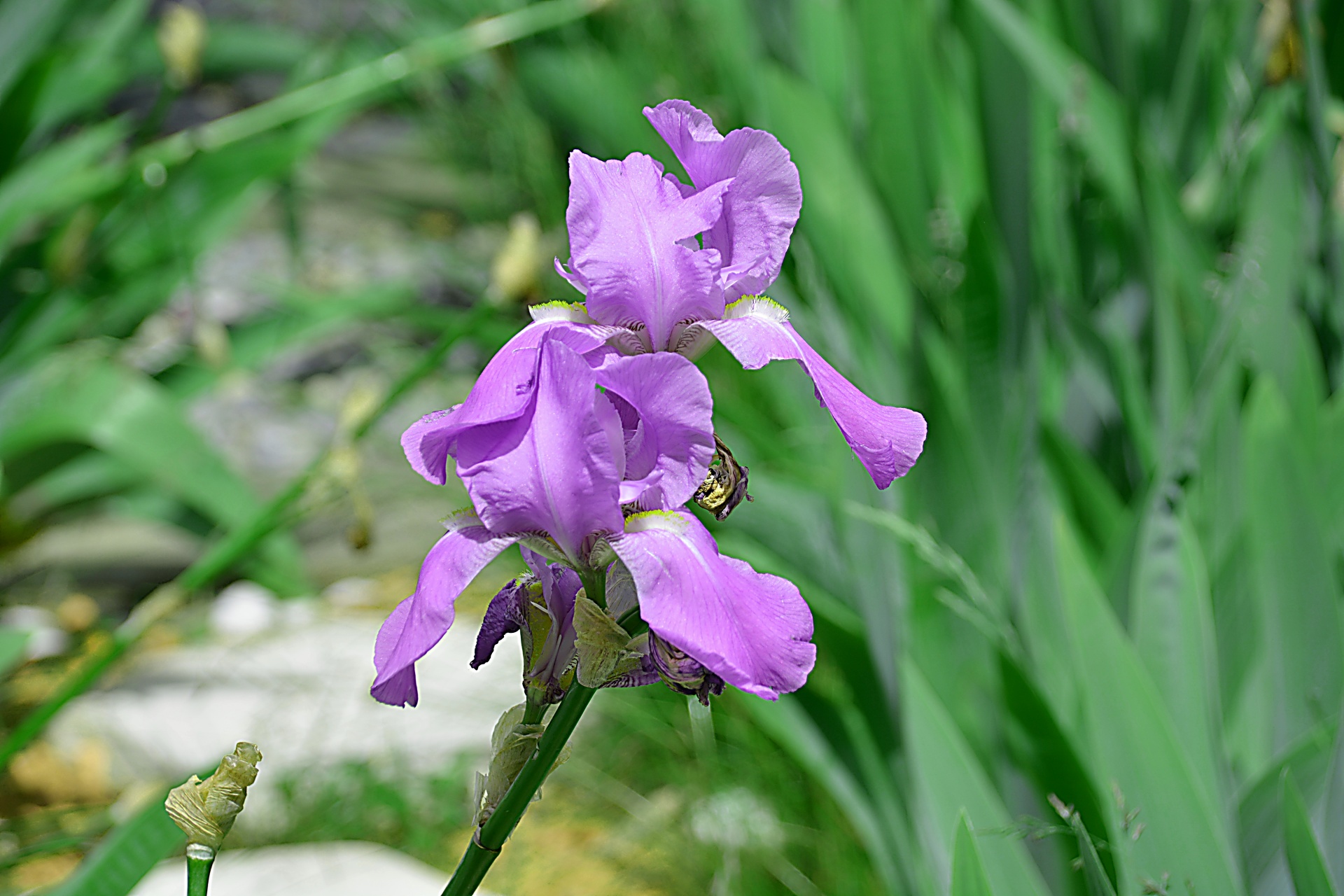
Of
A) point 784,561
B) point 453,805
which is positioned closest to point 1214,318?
point 784,561

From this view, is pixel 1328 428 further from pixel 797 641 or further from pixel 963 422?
pixel 797 641

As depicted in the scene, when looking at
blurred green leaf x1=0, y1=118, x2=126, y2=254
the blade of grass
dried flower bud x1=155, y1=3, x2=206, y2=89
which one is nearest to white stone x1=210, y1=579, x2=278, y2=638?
blurred green leaf x1=0, y1=118, x2=126, y2=254

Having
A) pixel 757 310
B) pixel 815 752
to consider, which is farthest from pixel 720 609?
pixel 815 752

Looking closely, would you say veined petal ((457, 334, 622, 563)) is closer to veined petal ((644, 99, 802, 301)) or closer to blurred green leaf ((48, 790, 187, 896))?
veined petal ((644, 99, 802, 301))

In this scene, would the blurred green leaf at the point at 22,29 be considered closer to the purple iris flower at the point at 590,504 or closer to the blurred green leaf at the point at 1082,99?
the blurred green leaf at the point at 1082,99

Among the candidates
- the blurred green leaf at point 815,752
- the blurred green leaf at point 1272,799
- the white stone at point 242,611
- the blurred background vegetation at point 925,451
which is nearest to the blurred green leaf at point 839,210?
the blurred background vegetation at point 925,451

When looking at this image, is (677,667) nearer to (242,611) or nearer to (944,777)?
(944,777)
